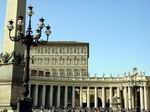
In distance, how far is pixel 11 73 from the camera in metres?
20.2

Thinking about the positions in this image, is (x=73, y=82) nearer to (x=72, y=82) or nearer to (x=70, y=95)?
(x=72, y=82)

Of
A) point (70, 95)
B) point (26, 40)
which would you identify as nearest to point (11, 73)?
point (26, 40)

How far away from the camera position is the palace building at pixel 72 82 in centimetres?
7406

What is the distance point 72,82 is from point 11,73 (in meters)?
56.7

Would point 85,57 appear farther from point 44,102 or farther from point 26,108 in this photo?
point 26,108

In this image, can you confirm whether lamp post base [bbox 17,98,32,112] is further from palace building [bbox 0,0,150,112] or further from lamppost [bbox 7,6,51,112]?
palace building [bbox 0,0,150,112]

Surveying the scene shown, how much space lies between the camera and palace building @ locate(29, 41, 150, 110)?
74062mm

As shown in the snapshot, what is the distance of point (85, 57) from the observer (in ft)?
285

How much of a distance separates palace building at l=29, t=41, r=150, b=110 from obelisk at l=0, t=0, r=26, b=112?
44134 mm

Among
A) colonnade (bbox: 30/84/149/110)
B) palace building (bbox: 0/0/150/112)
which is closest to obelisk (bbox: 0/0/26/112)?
palace building (bbox: 0/0/150/112)

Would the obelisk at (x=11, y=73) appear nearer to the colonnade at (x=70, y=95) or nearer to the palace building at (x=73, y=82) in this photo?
the palace building at (x=73, y=82)

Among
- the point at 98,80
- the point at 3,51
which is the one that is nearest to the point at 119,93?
the point at 98,80

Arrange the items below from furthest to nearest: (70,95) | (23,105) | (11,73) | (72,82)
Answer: (70,95) → (72,82) → (11,73) → (23,105)

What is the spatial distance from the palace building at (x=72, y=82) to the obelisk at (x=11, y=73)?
145 feet
